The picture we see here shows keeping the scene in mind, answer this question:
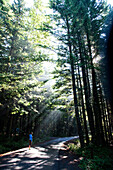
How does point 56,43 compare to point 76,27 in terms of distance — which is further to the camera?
point 56,43

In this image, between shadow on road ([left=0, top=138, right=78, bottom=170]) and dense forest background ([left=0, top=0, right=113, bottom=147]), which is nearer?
shadow on road ([left=0, top=138, right=78, bottom=170])

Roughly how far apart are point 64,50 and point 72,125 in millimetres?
35657

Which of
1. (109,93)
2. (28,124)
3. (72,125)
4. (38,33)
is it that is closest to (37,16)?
(38,33)

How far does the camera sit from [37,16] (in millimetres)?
8961

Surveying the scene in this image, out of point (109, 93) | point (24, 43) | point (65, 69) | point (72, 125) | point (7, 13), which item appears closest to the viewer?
point (65, 69)

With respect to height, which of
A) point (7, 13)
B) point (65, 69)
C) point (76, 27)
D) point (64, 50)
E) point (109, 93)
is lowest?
point (109, 93)

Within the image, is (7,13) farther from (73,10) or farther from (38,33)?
(73,10)

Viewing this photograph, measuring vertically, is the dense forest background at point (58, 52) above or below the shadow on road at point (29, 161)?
above

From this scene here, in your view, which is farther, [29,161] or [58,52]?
[58,52]

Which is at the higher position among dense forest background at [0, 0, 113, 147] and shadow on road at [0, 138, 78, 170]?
dense forest background at [0, 0, 113, 147]

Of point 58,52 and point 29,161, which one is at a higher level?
point 58,52

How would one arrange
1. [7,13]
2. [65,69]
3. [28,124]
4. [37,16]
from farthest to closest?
[28,124] → [7,13] → [65,69] → [37,16]

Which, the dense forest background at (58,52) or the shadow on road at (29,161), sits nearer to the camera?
the shadow on road at (29,161)

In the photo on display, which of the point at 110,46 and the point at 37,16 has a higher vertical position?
Result: the point at 37,16
